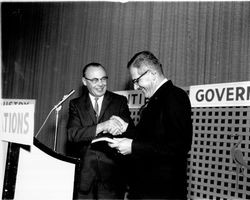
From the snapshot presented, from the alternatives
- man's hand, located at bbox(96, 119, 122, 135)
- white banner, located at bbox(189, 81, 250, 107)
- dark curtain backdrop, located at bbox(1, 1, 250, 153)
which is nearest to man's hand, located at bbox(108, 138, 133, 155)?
man's hand, located at bbox(96, 119, 122, 135)

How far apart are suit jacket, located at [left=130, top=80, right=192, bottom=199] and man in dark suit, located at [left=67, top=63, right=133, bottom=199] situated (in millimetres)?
637

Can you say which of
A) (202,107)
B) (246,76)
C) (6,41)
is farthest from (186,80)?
(6,41)

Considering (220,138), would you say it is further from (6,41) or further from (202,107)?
(6,41)

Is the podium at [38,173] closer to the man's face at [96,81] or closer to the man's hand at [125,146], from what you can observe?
the man's hand at [125,146]

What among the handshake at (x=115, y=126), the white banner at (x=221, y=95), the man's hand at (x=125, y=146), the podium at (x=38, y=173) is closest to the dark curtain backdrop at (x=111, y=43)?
the white banner at (x=221, y=95)

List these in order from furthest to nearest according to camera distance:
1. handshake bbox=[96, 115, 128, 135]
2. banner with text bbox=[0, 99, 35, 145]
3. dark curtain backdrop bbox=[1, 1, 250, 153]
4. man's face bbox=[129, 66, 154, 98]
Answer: dark curtain backdrop bbox=[1, 1, 250, 153] < handshake bbox=[96, 115, 128, 135] < man's face bbox=[129, 66, 154, 98] < banner with text bbox=[0, 99, 35, 145]

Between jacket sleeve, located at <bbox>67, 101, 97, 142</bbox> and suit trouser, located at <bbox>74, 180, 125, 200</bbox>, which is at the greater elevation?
jacket sleeve, located at <bbox>67, 101, 97, 142</bbox>

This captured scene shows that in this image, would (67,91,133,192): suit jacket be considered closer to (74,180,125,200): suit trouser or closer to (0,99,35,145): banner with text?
(74,180,125,200): suit trouser

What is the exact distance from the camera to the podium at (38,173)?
47.4 inches

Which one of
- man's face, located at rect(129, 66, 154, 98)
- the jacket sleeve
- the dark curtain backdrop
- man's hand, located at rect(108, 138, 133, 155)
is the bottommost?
man's hand, located at rect(108, 138, 133, 155)

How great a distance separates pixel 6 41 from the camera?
5.79m

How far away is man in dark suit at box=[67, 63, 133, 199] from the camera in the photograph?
2512 mm

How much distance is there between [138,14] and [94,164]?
1.96 m

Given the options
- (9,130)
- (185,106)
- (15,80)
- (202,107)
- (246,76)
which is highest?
(15,80)
